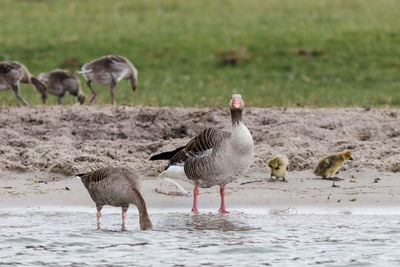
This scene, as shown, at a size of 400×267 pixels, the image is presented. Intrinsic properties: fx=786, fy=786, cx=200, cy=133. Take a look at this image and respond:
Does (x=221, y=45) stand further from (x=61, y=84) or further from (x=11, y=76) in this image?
(x=11, y=76)

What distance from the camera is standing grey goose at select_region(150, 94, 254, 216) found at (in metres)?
9.49

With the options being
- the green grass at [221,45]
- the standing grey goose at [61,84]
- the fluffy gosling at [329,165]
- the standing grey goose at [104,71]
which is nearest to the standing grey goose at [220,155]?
the fluffy gosling at [329,165]

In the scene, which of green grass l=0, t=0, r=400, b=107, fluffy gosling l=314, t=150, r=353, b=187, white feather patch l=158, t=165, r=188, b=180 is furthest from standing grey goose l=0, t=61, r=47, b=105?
fluffy gosling l=314, t=150, r=353, b=187

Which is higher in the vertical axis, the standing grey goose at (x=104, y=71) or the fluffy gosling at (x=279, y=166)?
the standing grey goose at (x=104, y=71)

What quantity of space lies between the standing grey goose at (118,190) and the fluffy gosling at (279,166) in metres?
2.33

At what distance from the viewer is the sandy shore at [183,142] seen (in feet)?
34.1

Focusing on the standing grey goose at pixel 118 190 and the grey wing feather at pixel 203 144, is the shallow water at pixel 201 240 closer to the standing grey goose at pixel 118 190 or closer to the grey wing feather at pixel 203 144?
the standing grey goose at pixel 118 190

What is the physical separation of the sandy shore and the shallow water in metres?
0.62

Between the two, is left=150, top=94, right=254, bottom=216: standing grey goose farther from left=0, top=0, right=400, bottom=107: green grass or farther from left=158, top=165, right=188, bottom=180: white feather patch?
left=0, top=0, right=400, bottom=107: green grass

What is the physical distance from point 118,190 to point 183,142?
12.0 ft

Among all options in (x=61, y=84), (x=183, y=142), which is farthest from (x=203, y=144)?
(x=61, y=84)

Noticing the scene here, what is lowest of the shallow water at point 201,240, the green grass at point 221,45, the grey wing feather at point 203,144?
the shallow water at point 201,240

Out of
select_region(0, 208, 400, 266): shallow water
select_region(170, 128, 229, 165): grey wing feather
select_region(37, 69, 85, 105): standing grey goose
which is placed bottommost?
select_region(0, 208, 400, 266): shallow water

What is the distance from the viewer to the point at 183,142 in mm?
12586
